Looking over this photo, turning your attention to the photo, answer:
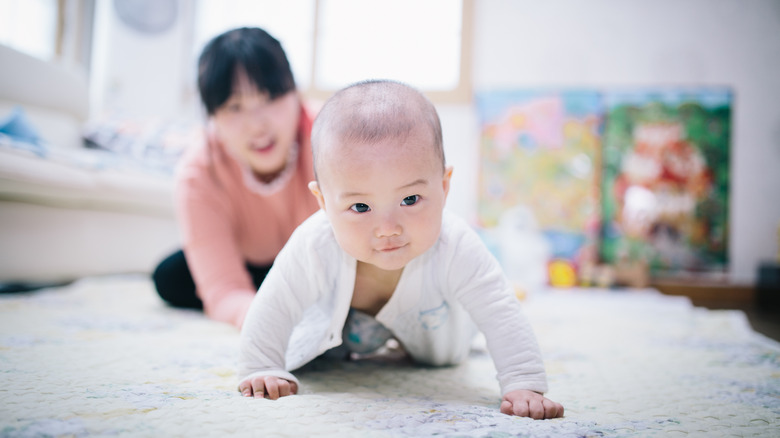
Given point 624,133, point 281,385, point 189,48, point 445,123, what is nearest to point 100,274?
point 281,385

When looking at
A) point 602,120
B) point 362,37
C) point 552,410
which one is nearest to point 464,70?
point 362,37

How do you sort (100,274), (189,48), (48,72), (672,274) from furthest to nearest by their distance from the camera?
(189,48), (672,274), (48,72), (100,274)

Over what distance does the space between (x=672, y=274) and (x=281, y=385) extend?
9.12 ft

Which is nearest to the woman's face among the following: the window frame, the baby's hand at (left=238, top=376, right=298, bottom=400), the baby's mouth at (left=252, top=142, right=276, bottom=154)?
the baby's mouth at (left=252, top=142, right=276, bottom=154)

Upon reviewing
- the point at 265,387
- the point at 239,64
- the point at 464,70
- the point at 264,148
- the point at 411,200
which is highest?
the point at 464,70

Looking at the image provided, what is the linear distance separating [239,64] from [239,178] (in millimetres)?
313

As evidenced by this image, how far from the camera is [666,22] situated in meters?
3.04

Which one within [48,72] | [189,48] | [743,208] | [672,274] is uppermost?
[189,48]

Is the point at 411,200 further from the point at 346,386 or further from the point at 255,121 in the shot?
the point at 255,121

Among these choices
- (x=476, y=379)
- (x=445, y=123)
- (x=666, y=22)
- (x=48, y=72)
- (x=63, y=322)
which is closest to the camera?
(x=476, y=379)

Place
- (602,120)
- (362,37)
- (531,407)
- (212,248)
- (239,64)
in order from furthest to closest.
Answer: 1. (362,37)
2. (602,120)
3. (212,248)
4. (239,64)
5. (531,407)

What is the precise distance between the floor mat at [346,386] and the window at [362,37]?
8.32ft

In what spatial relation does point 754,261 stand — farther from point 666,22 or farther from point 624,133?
point 666,22

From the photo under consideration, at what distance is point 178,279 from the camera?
1.32 metres
